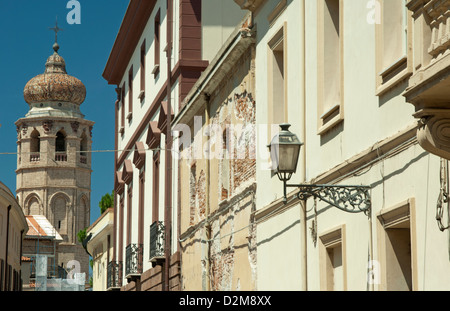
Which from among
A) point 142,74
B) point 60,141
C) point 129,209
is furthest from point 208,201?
point 60,141

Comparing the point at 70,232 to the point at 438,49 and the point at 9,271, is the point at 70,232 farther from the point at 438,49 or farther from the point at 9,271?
the point at 438,49

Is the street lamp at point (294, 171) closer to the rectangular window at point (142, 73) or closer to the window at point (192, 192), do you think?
the window at point (192, 192)

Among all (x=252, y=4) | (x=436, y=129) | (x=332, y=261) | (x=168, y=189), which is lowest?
(x=332, y=261)

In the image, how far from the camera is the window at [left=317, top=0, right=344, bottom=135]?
45.3 ft

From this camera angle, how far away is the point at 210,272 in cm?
2162

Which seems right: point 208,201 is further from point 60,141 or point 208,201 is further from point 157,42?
point 60,141

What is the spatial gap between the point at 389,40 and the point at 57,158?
123632 millimetres

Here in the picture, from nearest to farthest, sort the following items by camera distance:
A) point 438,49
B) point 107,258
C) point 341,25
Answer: point 438,49 → point 341,25 → point 107,258

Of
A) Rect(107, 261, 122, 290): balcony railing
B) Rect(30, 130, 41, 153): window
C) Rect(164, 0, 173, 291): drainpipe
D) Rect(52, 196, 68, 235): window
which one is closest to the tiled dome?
Rect(30, 130, 41, 153): window

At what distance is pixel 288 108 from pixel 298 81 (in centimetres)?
69

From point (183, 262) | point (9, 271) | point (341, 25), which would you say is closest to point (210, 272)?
point (183, 262)

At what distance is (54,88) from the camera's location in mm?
128875

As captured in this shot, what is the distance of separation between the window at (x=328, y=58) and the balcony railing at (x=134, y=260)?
18.5 meters

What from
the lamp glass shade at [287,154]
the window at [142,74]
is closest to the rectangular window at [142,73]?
the window at [142,74]
